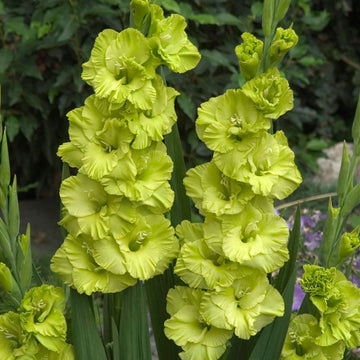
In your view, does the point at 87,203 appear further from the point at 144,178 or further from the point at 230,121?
the point at 230,121

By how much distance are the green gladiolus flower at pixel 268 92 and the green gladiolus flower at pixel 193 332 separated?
0.31 m

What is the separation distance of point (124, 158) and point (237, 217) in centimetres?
19

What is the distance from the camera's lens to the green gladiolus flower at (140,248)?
39.5 inches

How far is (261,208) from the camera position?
102 centimetres

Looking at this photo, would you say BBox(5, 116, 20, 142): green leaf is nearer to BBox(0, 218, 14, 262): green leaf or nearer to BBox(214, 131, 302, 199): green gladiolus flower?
BBox(0, 218, 14, 262): green leaf

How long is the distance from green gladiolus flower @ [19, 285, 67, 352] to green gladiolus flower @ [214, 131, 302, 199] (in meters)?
0.34

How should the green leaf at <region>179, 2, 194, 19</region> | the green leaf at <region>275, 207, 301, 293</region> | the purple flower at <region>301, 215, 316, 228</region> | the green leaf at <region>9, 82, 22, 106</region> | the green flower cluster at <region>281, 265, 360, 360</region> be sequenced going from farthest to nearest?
the green leaf at <region>9, 82, 22, 106</region> < the green leaf at <region>179, 2, 194, 19</region> < the purple flower at <region>301, 215, 316, 228</region> < the green leaf at <region>275, 207, 301, 293</region> < the green flower cluster at <region>281, 265, 360, 360</region>

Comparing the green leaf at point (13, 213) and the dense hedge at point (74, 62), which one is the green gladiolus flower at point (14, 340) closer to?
the green leaf at point (13, 213)

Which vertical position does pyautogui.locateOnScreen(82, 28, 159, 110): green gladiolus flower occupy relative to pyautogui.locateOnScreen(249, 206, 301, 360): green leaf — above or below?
above

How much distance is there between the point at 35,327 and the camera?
3.40 ft

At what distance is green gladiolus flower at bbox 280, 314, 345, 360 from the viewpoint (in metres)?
1.10

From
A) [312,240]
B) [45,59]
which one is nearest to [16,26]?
[45,59]

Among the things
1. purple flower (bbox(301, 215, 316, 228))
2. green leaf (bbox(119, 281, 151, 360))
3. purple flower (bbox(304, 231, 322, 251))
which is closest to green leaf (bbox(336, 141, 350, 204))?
green leaf (bbox(119, 281, 151, 360))

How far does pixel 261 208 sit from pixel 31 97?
1.90m
